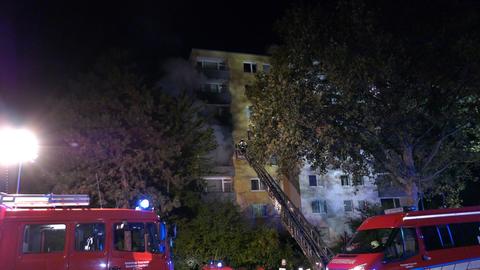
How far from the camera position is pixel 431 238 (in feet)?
37.2

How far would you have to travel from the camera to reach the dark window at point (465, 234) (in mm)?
11711

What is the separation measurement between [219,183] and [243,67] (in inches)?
428

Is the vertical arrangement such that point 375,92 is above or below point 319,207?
above

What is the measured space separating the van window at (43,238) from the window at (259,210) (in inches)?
933

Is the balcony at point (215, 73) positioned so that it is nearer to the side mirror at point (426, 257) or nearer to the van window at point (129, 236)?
the van window at point (129, 236)

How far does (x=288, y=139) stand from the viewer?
704 inches

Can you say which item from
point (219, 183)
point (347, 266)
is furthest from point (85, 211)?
point (219, 183)

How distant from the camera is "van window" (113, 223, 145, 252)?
378 inches

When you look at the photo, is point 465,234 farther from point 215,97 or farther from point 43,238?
point 215,97

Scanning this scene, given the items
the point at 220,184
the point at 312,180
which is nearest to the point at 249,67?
the point at 220,184

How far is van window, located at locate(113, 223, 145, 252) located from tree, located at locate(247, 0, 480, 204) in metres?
9.37

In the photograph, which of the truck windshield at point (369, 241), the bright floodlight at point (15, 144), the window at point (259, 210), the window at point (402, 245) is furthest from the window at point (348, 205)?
the bright floodlight at point (15, 144)

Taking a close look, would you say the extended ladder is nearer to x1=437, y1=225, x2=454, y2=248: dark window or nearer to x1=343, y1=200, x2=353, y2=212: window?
x1=437, y1=225, x2=454, y2=248: dark window

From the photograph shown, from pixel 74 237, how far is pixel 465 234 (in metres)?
10.5
